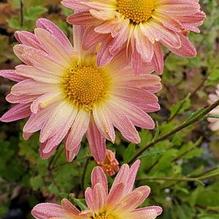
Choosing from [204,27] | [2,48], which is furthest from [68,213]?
[204,27]

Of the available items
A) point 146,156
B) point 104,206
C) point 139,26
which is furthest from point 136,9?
point 146,156

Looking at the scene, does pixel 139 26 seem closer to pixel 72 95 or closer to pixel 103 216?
pixel 72 95

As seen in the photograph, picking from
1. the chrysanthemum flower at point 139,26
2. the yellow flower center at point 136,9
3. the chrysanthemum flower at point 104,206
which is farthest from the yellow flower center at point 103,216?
the yellow flower center at point 136,9

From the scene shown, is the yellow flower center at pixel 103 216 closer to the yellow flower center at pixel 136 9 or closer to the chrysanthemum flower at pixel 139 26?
the chrysanthemum flower at pixel 139 26

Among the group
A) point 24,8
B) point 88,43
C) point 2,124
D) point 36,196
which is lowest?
point 36,196

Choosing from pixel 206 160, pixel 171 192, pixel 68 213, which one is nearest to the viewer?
pixel 68 213

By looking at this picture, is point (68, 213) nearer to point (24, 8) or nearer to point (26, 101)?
point (26, 101)

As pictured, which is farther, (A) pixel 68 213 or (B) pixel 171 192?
(B) pixel 171 192

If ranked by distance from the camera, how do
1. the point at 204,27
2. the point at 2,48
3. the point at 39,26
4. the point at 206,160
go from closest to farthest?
the point at 39,26, the point at 2,48, the point at 204,27, the point at 206,160
